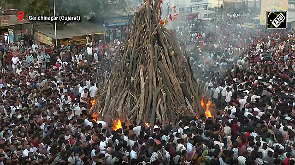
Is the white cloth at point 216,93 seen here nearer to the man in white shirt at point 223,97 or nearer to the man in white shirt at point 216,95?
the man in white shirt at point 216,95

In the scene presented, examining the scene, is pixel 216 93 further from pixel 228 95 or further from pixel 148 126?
pixel 148 126

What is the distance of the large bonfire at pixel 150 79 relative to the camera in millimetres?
10820

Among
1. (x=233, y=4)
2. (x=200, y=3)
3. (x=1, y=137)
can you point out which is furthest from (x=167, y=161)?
(x=233, y=4)

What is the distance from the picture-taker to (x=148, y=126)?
424 inches

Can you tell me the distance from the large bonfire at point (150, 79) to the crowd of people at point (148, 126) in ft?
1.30

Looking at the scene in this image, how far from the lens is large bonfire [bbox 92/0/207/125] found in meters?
10.8

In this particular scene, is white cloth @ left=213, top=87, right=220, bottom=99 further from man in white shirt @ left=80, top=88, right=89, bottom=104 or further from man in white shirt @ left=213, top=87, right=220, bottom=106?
man in white shirt @ left=80, top=88, right=89, bottom=104

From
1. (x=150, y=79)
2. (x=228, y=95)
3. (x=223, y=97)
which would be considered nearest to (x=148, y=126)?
(x=150, y=79)

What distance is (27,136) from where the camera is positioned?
988cm

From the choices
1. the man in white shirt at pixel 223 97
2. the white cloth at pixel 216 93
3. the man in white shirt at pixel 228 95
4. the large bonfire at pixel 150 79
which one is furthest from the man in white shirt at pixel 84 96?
the man in white shirt at pixel 228 95

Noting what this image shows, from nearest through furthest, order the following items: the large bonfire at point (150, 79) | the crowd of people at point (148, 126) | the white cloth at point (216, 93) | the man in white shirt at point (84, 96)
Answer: the crowd of people at point (148, 126)
the large bonfire at point (150, 79)
the man in white shirt at point (84, 96)
the white cloth at point (216, 93)

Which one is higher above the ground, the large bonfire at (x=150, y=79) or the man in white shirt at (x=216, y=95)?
the large bonfire at (x=150, y=79)

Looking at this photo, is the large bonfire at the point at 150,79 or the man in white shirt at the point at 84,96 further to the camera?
the man in white shirt at the point at 84,96

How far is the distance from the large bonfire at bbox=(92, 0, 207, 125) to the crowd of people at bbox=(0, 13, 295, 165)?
395mm
